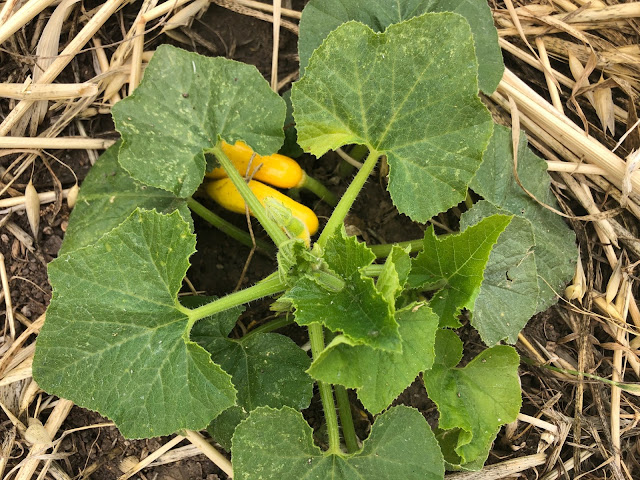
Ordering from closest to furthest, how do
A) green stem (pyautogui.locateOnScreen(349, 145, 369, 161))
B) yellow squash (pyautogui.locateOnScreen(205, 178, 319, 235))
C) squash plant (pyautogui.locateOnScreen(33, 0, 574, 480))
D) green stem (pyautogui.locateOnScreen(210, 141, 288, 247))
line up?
squash plant (pyautogui.locateOnScreen(33, 0, 574, 480)), green stem (pyautogui.locateOnScreen(210, 141, 288, 247)), yellow squash (pyautogui.locateOnScreen(205, 178, 319, 235)), green stem (pyautogui.locateOnScreen(349, 145, 369, 161))

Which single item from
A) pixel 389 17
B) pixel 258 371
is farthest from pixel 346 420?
pixel 389 17

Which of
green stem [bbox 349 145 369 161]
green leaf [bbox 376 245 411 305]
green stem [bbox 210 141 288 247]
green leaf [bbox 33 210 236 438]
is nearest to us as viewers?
green leaf [bbox 376 245 411 305]

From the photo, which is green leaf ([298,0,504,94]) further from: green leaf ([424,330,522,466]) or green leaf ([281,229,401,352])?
green leaf ([424,330,522,466])

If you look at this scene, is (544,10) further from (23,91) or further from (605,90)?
(23,91)

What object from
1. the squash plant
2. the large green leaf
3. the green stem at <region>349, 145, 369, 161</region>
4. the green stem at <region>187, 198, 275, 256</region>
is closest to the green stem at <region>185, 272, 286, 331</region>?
the squash plant

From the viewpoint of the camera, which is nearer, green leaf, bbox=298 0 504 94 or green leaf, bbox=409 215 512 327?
green leaf, bbox=409 215 512 327

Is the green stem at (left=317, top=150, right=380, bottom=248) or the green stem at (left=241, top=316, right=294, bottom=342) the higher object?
the green stem at (left=317, top=150, right=380, bottom=248)

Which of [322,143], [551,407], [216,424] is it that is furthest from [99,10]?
[551,407]

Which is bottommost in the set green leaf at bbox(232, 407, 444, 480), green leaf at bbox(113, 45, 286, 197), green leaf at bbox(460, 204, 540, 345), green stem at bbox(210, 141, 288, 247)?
green leaf at bbox(232, 407, 444, 480)
